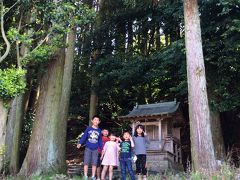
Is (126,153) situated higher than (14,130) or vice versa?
(14,130)

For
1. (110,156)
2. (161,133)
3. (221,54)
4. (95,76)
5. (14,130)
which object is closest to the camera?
(110,156)

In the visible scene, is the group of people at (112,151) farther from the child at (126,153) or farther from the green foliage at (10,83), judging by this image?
the green foliage at (10,83)

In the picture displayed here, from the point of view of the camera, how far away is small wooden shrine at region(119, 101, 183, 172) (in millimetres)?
14891

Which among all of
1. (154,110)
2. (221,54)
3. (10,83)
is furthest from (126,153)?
(154,110)

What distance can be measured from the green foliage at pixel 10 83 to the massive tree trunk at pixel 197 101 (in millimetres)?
4380

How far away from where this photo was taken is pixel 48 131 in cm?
987

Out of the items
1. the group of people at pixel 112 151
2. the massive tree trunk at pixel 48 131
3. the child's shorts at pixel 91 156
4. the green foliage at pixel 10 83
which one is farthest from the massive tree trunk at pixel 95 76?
the green foliage at pixel 10 83

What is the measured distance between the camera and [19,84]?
7.80 m

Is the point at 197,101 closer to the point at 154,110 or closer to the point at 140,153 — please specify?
the point at 140,153

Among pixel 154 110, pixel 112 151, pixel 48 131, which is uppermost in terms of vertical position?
pixel 154 110

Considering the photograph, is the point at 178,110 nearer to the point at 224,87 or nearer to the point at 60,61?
the point at 224,87

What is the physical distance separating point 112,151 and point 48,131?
2.56m

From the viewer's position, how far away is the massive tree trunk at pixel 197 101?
762cm

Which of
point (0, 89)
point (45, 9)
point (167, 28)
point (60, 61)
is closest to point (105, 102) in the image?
point (167, 28)
